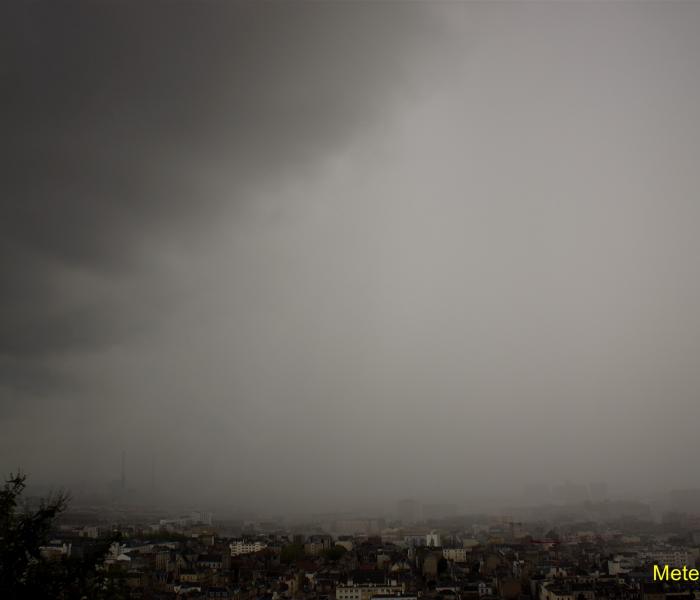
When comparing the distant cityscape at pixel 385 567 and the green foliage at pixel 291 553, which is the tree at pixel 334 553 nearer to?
the distant cityscape at pixel 385 567

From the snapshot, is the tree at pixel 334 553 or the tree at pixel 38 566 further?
the tree at pixel 334 553

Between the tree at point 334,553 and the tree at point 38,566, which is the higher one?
the tree at point 38,566

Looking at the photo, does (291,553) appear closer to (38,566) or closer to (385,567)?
(385,567)

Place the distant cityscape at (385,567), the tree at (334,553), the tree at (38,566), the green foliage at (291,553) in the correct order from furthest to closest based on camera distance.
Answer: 1. the tree at (334,553)
2. the green foliage at (291,553)
3. the distant cityscape at (385,567)
4. the tree at (38,566)

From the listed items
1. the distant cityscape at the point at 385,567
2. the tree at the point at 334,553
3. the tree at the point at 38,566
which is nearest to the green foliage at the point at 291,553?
the distant cityscape at the point at 385,567

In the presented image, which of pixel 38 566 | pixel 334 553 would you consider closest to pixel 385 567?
pixel 334 553

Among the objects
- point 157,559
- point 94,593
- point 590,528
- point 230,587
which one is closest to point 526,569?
point 230,587

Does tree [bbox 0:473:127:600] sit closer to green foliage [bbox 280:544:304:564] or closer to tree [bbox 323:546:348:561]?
green foliage [bbox 280:544:304:564]

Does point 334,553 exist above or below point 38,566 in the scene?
below
